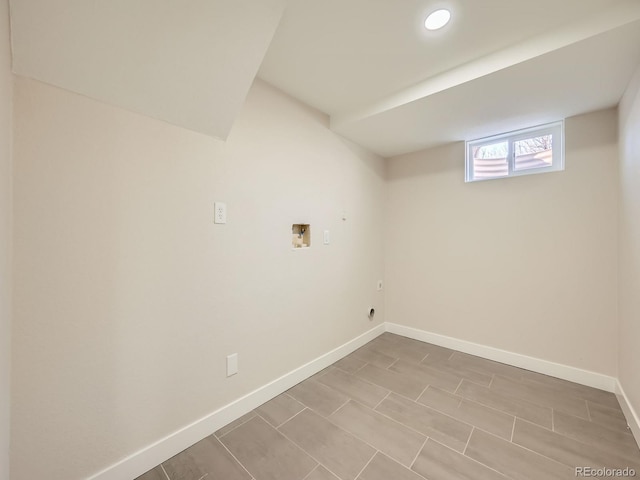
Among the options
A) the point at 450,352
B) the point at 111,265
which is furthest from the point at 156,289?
the point at 450,352

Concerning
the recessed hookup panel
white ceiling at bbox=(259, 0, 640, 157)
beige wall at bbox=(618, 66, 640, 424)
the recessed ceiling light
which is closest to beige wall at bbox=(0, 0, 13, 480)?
white ceiling at bbox=(259, 0, 640, 157)

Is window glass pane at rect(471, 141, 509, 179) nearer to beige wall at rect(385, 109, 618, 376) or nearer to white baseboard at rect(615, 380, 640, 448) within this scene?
beige wall at rect(385, 109, 618, 376)

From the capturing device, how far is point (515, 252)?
90.7 inches

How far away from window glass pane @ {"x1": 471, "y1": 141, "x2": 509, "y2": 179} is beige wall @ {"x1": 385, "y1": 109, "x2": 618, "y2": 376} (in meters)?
0.11

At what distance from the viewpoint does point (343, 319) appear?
2516 mm

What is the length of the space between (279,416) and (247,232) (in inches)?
47.9

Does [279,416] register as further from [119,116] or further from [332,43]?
[332,43]

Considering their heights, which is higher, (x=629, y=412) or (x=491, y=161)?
(x=491, y=161)

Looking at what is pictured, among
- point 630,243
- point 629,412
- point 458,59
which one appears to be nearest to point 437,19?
point 458,59

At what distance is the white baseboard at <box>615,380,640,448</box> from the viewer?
1.40m

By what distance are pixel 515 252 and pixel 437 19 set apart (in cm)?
198

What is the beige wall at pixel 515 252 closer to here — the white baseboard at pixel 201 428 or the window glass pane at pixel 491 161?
the window glass pane at pixel 491 161

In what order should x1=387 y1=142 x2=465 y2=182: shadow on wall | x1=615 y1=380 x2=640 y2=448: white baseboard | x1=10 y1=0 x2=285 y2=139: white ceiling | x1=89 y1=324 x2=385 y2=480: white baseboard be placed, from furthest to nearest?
x1=387 y1=142 x2=465 y2=182: shadow on wall
x1=615 y1=380 x2=640 y2=448: white baseboard
x1=89 y1=324 x2=385 y2=480: white baseboard
x1=10 y1=0 x2=285 y2=139: white ceiling

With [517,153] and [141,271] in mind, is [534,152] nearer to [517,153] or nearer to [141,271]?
[517,153]
